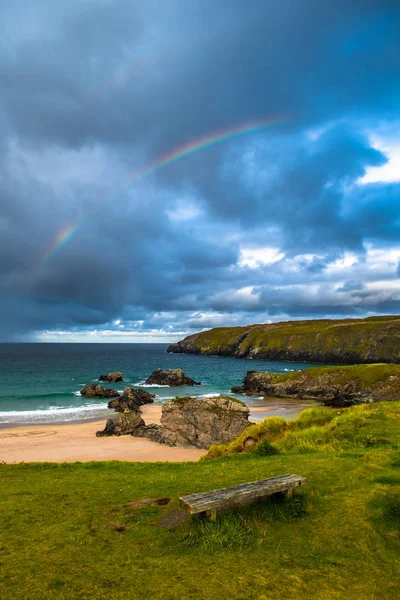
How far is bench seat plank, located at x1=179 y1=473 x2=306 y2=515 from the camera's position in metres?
8.05

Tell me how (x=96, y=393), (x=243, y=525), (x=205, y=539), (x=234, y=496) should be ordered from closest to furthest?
(x=205, y=539)
(x=243, y=525)
(x=234, y=496)
(x=96, y=393)

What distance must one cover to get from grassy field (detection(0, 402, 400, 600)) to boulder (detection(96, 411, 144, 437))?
2951 cm

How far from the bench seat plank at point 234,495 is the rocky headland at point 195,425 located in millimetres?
27777

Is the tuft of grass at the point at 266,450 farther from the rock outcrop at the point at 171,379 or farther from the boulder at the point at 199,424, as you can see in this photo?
the rock outcrop at the point at 171,379

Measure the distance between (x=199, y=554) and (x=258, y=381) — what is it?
3106 inches

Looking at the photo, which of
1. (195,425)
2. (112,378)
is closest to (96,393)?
(112,378)

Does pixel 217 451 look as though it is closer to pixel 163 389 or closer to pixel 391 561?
pixel 391 561

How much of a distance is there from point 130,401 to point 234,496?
56.4 metres

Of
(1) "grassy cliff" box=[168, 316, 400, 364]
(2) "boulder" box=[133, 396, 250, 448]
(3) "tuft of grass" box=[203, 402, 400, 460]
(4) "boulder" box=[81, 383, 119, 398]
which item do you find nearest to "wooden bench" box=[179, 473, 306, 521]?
(3) "tuft of grass" box=[203, 402, 400, 460]

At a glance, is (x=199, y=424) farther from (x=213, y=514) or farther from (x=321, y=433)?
(x=213, y=514)

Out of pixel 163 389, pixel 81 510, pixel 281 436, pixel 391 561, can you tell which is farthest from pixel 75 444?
pixel 163 389

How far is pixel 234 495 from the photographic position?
844 centimetres

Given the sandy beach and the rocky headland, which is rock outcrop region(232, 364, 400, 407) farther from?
the sandy beach

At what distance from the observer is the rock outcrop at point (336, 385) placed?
6250 cm
